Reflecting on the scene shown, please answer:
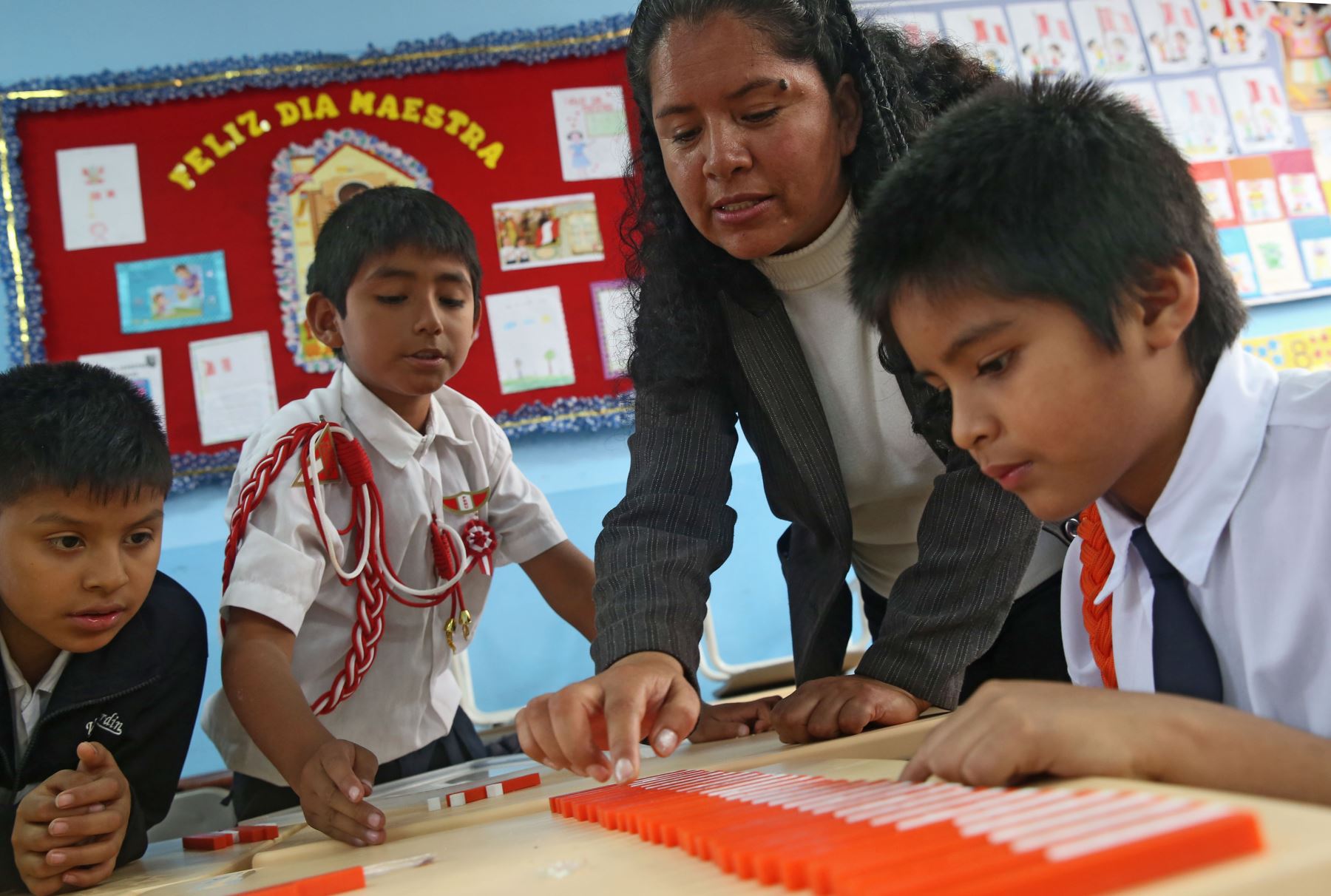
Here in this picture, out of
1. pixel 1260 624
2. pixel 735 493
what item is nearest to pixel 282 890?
pixel 1260 624

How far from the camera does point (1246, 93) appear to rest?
11.6ft

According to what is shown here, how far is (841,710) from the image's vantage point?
1074mm

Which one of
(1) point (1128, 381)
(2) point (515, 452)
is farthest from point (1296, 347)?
(1) point (1128, 381)

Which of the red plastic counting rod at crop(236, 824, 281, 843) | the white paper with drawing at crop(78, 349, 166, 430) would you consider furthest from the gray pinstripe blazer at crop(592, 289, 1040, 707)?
the white paper with drawing at crop(78, 349, 166, 430)

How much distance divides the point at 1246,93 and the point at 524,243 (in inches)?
93.8

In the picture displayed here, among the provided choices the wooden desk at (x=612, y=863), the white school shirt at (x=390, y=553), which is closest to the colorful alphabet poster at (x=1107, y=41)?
the white school shirt at (x=390, y=553)

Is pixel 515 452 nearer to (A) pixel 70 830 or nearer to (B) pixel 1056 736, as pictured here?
(A) pixel 70 830

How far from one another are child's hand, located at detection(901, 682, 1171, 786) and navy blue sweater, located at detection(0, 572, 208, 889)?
3.15ft

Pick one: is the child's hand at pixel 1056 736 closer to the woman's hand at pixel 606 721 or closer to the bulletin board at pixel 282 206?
the woman's hand at pixel 606 721

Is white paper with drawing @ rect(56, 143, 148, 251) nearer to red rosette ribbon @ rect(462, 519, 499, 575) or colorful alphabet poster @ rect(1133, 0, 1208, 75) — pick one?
red rosette ribbon @ rect(462, 519, 499, 575)

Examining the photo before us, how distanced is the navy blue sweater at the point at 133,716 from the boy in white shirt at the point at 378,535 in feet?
0.21

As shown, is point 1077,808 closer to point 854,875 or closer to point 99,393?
point 854,875

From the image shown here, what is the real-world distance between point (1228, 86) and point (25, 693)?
12.2ft

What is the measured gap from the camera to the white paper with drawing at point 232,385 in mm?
2916
